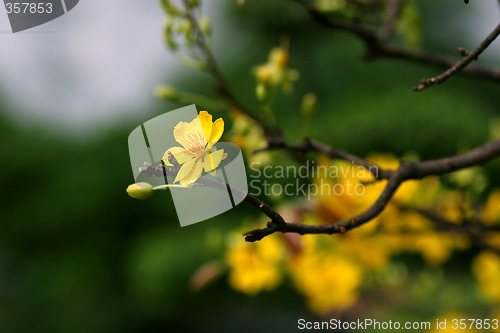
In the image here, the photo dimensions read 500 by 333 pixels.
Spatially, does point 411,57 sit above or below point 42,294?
above

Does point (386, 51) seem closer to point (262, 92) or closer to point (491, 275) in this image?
point (262, 92)

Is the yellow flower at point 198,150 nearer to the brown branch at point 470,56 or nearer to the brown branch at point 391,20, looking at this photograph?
the brown branch at point 470,56

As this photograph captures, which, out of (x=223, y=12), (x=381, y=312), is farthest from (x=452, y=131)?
(x=223, y=12)

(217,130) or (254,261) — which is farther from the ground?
(217,130)

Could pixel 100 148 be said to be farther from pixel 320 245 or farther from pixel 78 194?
pixel 320 245

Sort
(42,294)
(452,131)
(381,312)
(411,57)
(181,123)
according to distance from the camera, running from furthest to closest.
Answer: (42,294), (452,131), (381,312), (411,57), (181,123)

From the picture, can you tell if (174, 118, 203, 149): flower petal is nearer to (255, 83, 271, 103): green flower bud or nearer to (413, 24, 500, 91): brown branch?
(413, 24, 500, 91): brown branch

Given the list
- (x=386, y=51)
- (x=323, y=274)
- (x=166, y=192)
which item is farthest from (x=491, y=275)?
(x=166, y=192)
